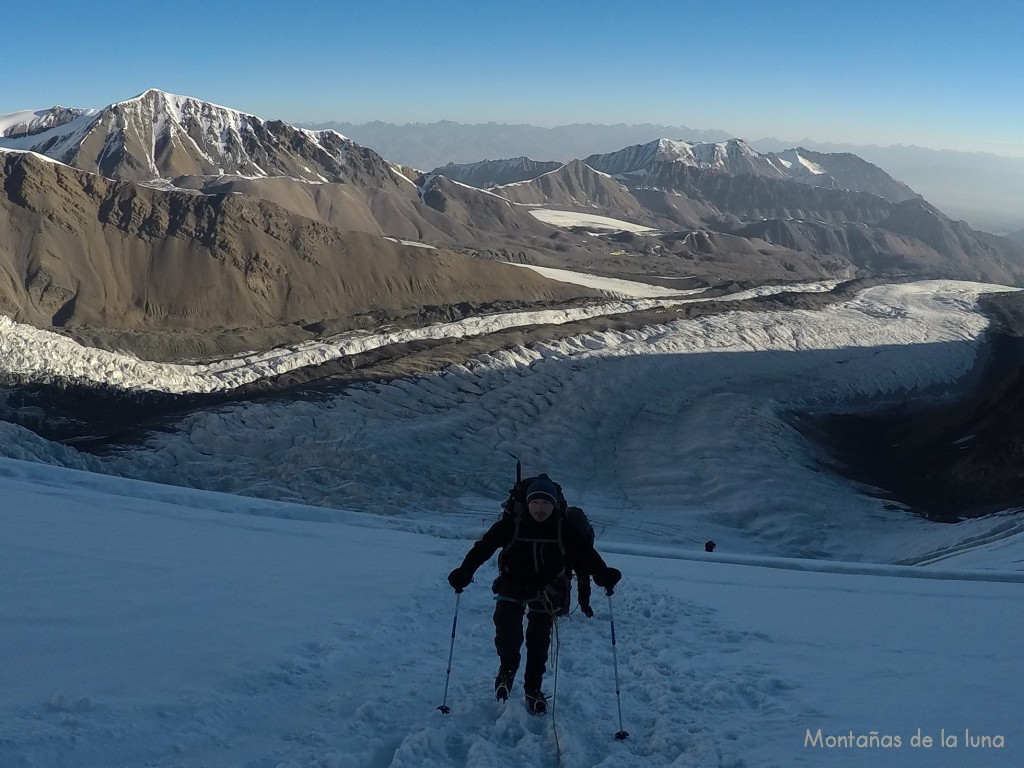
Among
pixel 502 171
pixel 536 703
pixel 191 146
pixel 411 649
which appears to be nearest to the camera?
pixel 536 703

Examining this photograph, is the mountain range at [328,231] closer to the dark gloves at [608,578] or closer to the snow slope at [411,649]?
the snow slope at [411,649]

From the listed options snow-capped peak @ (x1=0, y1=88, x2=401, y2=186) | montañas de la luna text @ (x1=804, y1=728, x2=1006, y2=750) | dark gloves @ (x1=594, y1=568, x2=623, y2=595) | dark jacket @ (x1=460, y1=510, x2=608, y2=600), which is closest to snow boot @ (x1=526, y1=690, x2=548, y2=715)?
dark jacket @ (x1=460, y1=510, x2=608, y2=600)

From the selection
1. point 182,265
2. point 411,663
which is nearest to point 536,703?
point 411,663

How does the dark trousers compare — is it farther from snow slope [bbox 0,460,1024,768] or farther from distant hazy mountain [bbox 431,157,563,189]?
distant hazy mountain [bbox 431,157,563,189]

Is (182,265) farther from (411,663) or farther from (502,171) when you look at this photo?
(502,171)

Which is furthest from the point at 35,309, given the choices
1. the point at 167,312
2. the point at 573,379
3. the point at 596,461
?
the point at 596,461
